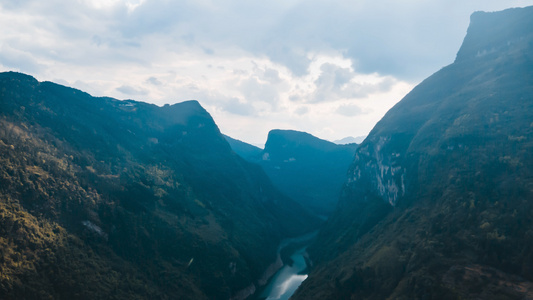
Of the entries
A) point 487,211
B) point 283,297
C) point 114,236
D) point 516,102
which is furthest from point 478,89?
point 114,236

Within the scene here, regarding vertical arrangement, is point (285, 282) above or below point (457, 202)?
below

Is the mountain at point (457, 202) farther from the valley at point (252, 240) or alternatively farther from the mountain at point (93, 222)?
the mountain at point (93, 222)

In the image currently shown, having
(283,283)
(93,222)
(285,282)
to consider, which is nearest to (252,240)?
(285,282)

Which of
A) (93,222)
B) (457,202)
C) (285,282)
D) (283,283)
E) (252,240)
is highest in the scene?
(457,202)

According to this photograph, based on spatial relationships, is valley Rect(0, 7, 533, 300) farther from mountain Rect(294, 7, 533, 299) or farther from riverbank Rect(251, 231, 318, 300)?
riverbank Rect(251, 231, 318, 300)

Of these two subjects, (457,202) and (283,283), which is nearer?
(457,202)

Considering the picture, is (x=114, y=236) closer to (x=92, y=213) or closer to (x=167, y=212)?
(x=92, y=213)

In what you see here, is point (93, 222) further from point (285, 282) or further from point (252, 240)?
point (285, 282)

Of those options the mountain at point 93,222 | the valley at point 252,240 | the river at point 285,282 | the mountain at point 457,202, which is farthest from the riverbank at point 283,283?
the mountain at point 457,202
